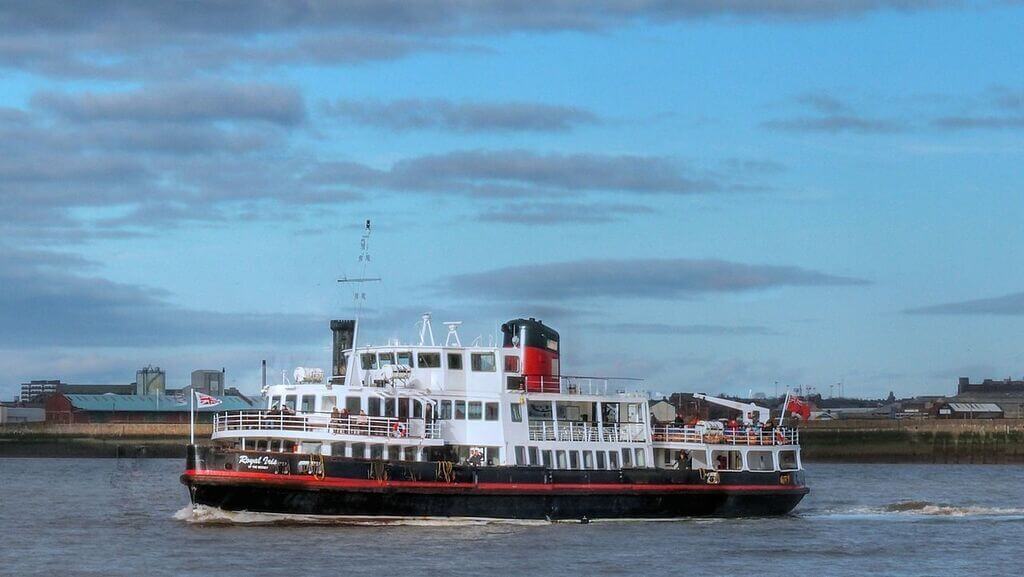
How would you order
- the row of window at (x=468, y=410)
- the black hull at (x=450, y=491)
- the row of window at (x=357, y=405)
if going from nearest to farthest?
the black hull at (x=450, y=491) < the row of window at (x=357, y=405) < the row of window at (x=468, y=410)

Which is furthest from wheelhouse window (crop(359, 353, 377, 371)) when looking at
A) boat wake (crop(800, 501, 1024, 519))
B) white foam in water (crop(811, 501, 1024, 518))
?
white foam in water (crop(811, 501, 1024, 518))

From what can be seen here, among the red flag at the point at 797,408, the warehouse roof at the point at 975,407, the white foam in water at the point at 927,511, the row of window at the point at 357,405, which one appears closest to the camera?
the row of window at the point at 357,405

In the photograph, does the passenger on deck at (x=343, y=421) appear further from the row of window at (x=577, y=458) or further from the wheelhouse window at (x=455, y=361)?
the row of window at (x=577, y=458)

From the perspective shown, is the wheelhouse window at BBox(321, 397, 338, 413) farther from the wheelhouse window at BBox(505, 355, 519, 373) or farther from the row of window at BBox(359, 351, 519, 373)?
the wheelhouse window at BBox(505, 355, 519, 373)

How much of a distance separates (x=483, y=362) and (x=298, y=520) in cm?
786

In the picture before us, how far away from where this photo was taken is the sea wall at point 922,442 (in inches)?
4186

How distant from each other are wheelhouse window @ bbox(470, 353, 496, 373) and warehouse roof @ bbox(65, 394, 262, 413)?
88.1 m

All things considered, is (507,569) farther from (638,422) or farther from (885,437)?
(885,437)

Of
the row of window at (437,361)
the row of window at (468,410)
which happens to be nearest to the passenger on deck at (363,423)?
the row of window at (468,410)

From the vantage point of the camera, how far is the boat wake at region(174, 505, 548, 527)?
4200 centimetres

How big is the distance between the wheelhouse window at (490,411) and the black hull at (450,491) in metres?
2.13

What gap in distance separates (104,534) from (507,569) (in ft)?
45.1

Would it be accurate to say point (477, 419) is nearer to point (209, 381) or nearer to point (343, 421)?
point (343, 421)

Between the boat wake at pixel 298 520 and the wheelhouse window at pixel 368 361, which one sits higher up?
the wheelhouse window at pixel 368 361
